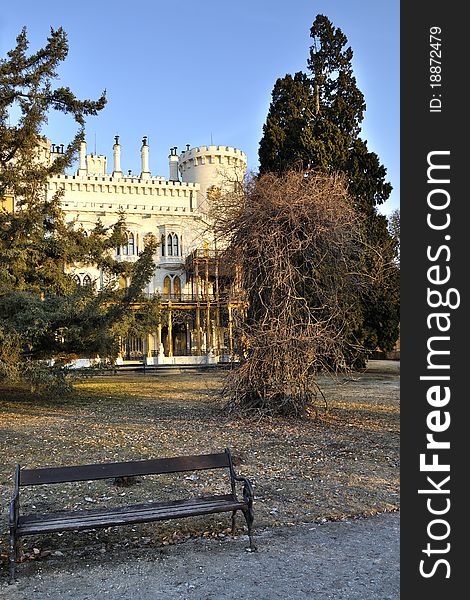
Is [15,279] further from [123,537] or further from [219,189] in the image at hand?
[123,537]

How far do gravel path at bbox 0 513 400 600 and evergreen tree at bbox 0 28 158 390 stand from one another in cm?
820

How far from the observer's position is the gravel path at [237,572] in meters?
4.06

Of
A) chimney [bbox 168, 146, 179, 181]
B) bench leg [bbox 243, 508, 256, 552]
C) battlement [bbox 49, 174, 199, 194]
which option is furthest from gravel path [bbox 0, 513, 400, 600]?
chimney [bbox 168, 146, 179, 181]

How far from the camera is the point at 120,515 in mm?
4727

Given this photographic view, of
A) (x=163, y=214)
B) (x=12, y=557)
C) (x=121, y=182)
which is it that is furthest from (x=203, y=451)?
(x=121, y=182)

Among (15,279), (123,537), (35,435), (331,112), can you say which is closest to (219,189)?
(15,279)

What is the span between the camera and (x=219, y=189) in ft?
42.1

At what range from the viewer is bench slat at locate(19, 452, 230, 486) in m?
4.85

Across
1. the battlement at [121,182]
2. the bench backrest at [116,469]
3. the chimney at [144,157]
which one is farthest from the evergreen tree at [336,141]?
the chimney at [144,157]

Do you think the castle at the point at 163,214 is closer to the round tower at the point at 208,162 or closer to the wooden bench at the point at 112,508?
the round tower at the point at 208,162

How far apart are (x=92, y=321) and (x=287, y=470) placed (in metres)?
7.90

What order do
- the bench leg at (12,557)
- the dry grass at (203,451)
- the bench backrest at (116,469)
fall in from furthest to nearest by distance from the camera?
the dry grass at (203,451) → the bench backrest at (116,469) → the bench leg at (12,557)

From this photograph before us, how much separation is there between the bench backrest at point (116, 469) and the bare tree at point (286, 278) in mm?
6080

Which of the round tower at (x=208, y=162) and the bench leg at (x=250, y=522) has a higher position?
the round tower at (x=208, y=162)
